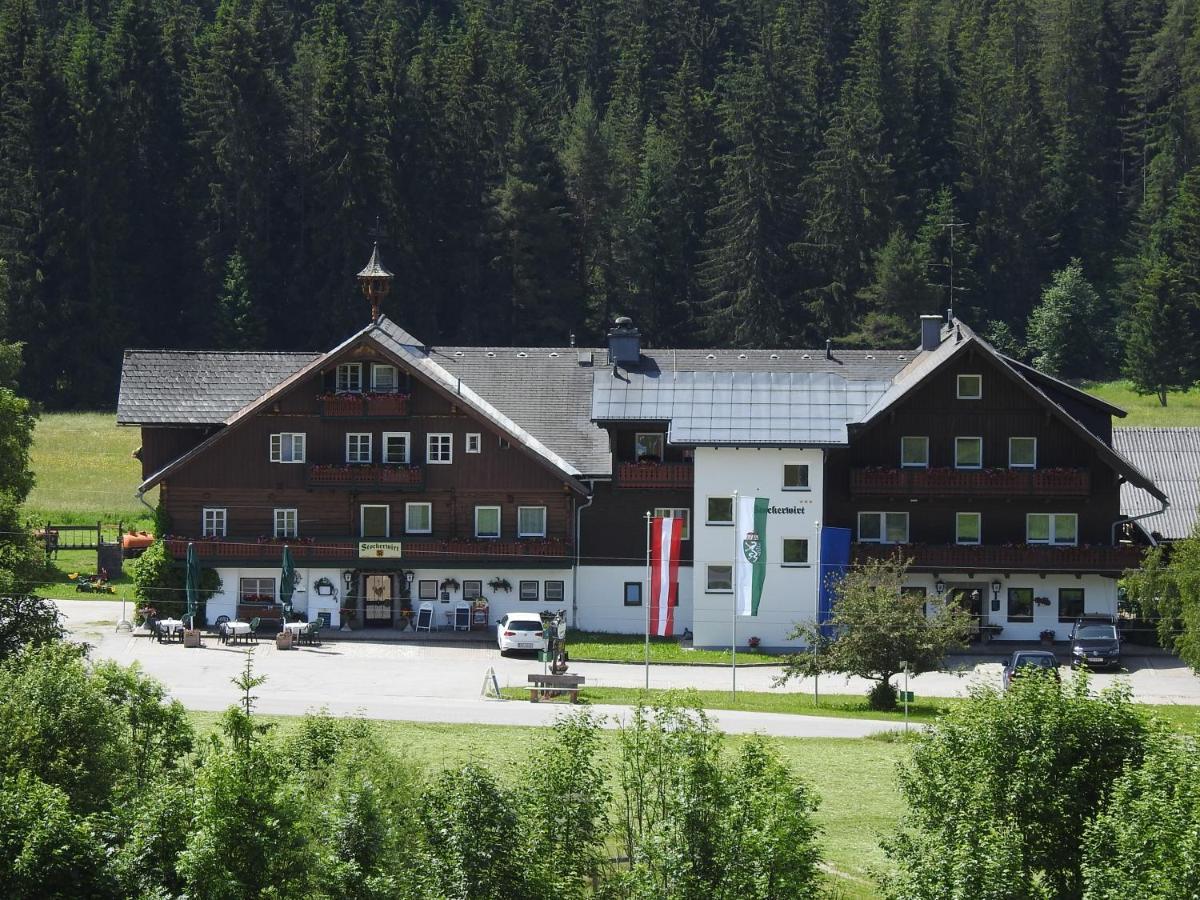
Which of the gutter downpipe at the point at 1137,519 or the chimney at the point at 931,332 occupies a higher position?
the chimney at the point at 931,332

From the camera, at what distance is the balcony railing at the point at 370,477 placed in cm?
6838

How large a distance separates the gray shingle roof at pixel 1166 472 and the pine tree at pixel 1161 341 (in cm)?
A: 3499

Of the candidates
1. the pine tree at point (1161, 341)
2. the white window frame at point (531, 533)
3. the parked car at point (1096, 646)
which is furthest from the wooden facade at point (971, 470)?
the pine tree at point (1161, 341)

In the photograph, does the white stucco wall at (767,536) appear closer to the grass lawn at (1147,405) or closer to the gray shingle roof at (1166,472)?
the gray shingle roof at (1166,472)

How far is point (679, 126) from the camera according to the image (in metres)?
132

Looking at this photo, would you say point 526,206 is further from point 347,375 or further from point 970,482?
point 970,482

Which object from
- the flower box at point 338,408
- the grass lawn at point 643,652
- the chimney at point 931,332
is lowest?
the grass lawn at point 643,652

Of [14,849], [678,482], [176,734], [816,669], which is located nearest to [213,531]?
[678,482]

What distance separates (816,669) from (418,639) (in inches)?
568

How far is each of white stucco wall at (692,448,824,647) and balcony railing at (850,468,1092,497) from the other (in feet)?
7.03

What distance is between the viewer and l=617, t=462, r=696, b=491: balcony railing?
67.9 m

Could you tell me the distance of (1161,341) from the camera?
112m

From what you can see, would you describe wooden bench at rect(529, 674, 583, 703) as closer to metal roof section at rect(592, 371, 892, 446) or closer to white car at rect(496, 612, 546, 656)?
white car at rect(496, 612, 546, 656)

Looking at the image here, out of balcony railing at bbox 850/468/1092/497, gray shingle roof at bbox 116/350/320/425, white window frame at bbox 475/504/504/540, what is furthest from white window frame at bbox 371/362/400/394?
balcony railing at bbox 850/468/1092/497
